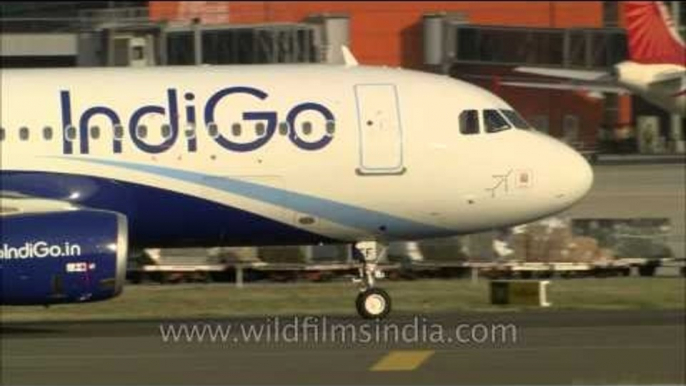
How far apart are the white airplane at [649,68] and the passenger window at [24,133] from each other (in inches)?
1593

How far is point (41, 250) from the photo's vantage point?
52.1 ft

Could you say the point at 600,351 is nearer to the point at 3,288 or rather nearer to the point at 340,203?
the point at 340,203

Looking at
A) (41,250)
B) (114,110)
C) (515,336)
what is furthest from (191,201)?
(515,336)

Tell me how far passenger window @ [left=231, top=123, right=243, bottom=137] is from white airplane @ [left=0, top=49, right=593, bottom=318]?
0.04 ft

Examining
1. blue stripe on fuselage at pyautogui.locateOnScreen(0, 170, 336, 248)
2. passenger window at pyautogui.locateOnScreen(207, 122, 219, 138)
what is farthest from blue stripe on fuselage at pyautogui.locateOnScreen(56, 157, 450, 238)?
passenger window at pyautogui.locateOnScreen(207, 122, 219, 138)

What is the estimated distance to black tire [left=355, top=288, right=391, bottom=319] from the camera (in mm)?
18531

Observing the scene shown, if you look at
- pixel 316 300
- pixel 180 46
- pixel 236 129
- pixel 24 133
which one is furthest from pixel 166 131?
pixel 180 46

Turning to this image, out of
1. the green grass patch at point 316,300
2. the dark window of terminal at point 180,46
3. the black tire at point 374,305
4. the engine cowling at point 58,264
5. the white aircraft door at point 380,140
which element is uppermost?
the white aircraft door at point 380,140

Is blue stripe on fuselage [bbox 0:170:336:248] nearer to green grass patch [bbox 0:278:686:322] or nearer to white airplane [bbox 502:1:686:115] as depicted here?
green grass patch [bbox 0:278:686:322]

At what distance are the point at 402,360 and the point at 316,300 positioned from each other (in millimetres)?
9147

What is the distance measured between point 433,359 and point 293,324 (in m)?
4.59

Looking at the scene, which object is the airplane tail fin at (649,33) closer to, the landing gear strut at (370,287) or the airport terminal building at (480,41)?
the airport terminal building at (480,41)

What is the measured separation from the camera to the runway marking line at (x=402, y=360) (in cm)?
1345

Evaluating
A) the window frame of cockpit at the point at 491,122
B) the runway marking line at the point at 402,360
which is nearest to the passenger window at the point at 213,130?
the window frame of cockpit at the point at 491,122
